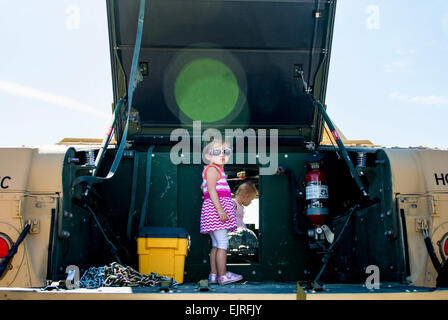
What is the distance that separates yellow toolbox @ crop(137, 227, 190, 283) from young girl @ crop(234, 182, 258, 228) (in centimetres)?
223

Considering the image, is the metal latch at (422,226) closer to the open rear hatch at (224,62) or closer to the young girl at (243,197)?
the open rear hatch at (224,62)

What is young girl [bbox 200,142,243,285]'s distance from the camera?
3875 mm

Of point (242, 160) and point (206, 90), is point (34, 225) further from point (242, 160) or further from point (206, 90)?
point (206, 90)

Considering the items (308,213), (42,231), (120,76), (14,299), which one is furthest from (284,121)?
(14,299)

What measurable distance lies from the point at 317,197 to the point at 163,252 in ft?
4.88

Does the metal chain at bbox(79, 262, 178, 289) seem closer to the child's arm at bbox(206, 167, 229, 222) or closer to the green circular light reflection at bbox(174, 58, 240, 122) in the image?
the child's arm at bbox(206, 167, 229, 222)

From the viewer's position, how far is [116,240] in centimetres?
406

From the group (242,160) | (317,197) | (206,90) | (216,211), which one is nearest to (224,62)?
(206,90)

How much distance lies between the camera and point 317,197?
422cm

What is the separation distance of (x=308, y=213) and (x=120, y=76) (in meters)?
2.17

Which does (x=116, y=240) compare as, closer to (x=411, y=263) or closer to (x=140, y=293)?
(x=140, y=293)

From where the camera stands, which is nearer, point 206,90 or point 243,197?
point 206,90

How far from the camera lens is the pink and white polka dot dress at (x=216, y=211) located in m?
3.95

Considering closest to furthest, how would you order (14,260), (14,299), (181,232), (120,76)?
(14,299) → (14,260) → (181,232) → (120,76)
